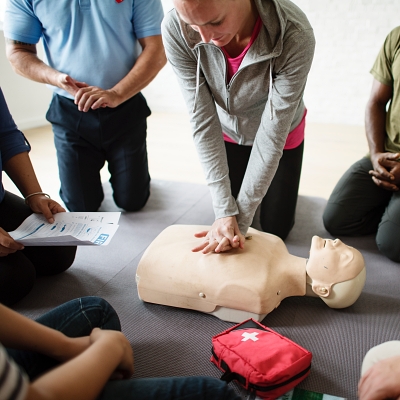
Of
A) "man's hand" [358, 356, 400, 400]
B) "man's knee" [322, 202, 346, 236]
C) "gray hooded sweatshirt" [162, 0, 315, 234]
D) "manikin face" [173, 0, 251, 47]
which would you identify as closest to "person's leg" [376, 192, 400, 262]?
"man's knee" [322, 202, 346, 236]

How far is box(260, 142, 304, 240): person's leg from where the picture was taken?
1.72m

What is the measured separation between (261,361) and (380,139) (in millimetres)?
1192

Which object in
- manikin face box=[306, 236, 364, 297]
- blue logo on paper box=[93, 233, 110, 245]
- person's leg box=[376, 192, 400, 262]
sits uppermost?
blue logo on paper box=[93, 233, 110, 245]

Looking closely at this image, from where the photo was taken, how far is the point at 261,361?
1.02 meters

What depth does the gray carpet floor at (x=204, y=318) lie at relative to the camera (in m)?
1.13

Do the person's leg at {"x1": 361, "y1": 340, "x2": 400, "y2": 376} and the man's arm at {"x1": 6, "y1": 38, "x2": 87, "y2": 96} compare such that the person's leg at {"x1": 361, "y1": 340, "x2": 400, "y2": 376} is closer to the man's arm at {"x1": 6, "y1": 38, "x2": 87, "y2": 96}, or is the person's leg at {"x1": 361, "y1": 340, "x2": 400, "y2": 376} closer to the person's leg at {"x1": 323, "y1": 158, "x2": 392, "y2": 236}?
the person's leg at {"x1": 323, "y1": 158, "x2": 392, "y2": 236}

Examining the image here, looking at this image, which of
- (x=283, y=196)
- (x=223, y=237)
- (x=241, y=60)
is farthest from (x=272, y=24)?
(x=283, y=196)

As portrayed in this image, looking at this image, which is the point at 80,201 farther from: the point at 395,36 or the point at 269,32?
the point at 395,36

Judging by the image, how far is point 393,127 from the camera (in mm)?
1714

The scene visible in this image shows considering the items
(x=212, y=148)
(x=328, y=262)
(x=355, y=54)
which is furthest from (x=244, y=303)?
(x=355, y=54)

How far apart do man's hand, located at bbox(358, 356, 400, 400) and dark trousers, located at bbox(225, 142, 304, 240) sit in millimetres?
977

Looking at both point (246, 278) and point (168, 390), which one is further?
point (246, 278)

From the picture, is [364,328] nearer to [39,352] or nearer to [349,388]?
[349,388]

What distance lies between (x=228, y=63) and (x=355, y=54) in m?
2.64
